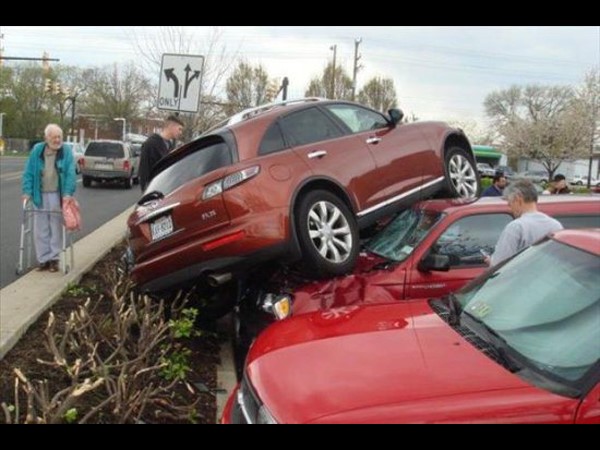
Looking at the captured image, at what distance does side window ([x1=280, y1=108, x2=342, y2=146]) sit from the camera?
5.93 metres

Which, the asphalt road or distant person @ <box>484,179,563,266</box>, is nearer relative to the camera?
distant person @ <box>484,179,563,266</box>

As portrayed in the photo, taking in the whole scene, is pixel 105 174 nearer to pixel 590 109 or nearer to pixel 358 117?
pixel 358 117

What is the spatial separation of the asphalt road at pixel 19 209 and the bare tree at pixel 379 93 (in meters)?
42.7

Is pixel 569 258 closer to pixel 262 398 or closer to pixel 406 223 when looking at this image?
pixel 262 398

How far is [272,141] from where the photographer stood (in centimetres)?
573

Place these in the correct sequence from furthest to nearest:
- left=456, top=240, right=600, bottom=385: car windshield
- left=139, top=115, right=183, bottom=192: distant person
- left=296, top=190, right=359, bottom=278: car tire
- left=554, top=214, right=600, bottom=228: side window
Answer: left=139, top=115, right=183, bottom=192: distant person
left=554, top=214, right=600, bottom=228: side window
left=296, top=190, right=359, bottom=278: car tire
left=456, top=240, right=600, bottom=385: car windshield

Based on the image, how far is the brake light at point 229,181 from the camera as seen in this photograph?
5.29m

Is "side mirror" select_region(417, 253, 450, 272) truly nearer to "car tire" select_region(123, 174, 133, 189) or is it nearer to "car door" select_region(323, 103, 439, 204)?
"car door" select_region(323, 103, 439, 204)

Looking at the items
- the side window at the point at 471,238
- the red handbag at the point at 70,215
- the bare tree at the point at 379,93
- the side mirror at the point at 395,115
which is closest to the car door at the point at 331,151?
the side mirror at the point at 395,115

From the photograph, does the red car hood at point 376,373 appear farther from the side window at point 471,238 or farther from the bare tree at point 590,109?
the bare tree at point 590,109

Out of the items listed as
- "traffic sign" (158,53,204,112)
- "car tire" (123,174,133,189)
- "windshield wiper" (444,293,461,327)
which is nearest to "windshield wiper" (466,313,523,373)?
"windshield wiper" (444,293,461,327)

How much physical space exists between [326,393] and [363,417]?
22cm

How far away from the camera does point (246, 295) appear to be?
5.74m

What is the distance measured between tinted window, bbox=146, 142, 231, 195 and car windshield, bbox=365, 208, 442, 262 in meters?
1.62
